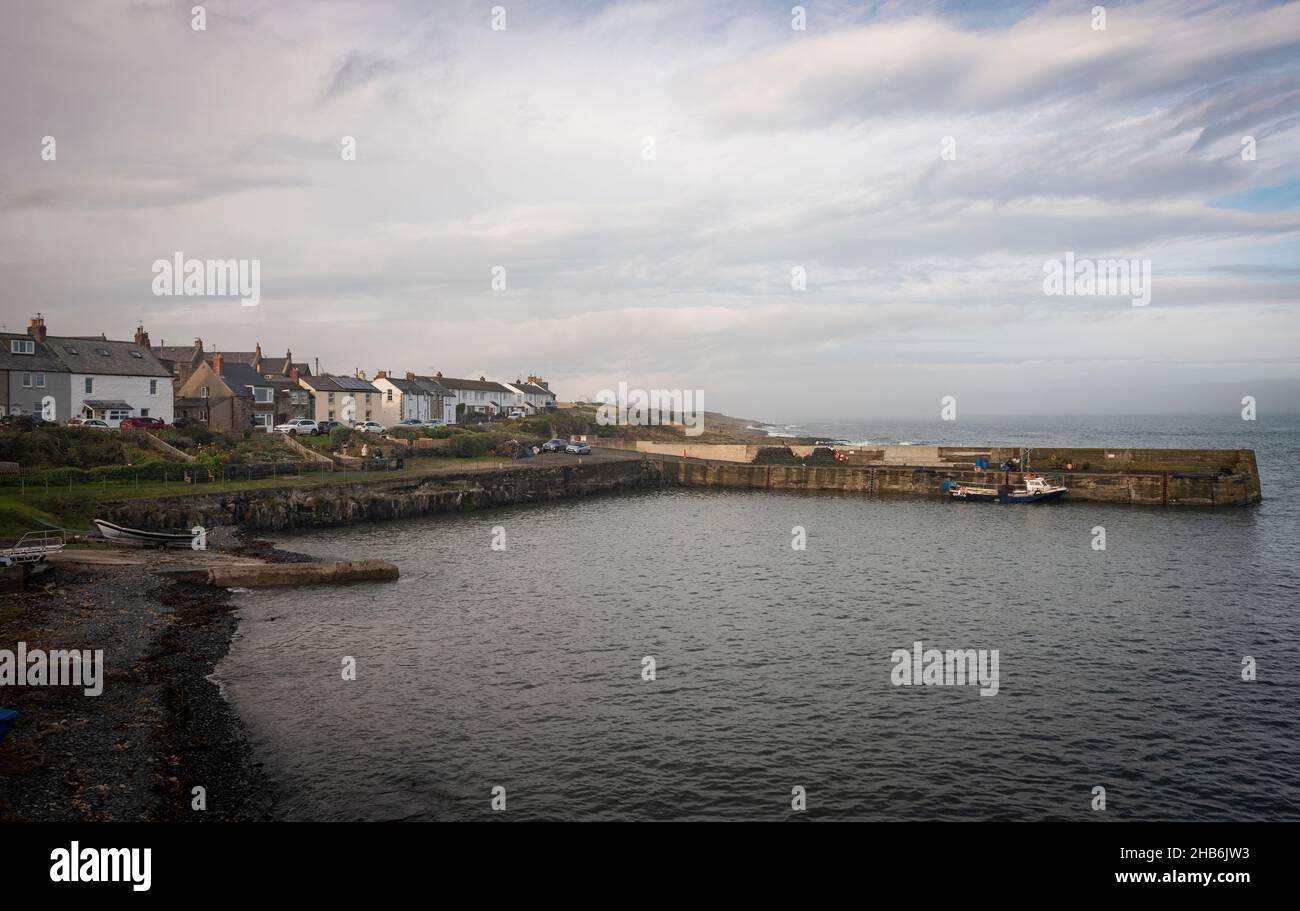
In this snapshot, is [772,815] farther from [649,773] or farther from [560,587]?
[560,587]

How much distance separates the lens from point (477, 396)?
13775 cm

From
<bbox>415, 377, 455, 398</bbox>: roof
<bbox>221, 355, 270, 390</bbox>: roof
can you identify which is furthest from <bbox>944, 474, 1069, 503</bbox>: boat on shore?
<bbox>415, 377, 455, 398</bbox>: roof

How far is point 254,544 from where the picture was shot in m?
47.8

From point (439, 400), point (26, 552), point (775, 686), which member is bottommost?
point (775, 686)

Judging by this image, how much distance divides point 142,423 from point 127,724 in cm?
5752

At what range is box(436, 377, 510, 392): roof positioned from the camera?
131 meters

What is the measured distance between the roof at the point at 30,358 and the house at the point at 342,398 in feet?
105

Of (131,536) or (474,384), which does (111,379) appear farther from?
(474,384)

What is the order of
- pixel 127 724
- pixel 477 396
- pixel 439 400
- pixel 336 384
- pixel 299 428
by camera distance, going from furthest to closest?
pixel 477 396 < pixel 439 400 < pixel 336 384 < pixel 299 428 < pixel 127 724

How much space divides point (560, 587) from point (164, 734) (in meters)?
21.7

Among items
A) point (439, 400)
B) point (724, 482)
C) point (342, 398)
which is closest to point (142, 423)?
point (342, 398)

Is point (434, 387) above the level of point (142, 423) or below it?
above

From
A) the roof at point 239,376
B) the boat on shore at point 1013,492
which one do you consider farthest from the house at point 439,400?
the boat on shore at point 1013,492

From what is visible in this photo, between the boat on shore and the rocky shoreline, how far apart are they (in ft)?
221
